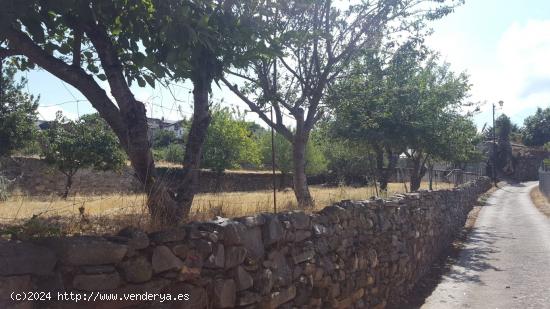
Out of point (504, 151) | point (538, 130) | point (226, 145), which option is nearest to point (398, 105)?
point (226, 145)

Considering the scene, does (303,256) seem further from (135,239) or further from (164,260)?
(135,239)

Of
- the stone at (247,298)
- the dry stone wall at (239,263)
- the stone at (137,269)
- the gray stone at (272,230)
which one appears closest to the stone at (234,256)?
the dry stone wall at (239,263)

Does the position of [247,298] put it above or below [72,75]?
below

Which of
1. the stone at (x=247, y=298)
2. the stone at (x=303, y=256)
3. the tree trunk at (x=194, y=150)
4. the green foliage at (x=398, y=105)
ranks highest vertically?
the green foliage at (x=398, y=105)

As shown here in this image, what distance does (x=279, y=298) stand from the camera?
456 cm

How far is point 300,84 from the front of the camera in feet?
41.3

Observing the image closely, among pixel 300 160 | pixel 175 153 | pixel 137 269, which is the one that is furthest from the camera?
pixel 175 153

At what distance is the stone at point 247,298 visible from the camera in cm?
403

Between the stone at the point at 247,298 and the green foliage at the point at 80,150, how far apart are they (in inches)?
674

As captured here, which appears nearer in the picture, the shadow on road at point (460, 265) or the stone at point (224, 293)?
the stone at point (224, 293)

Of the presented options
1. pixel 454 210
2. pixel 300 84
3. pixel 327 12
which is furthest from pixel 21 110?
pixel 454 210

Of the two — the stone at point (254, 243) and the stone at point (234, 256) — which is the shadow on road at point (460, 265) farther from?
the stone at point (234, 256)

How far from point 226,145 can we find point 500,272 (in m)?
25.8

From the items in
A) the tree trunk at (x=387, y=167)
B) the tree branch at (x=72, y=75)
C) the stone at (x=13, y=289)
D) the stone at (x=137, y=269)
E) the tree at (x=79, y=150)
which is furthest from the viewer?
the tree at (x=79, y=150)
